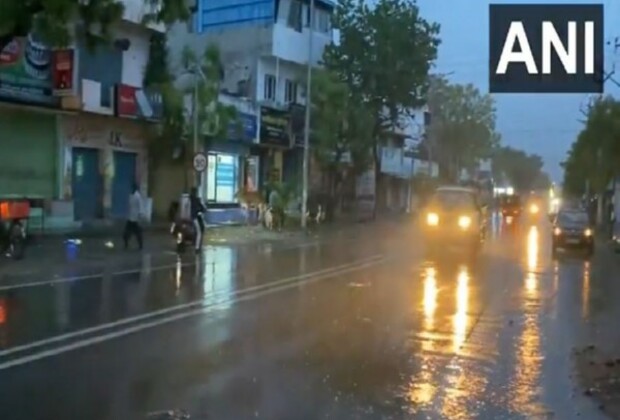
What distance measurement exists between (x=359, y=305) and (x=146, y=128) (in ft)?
74.0

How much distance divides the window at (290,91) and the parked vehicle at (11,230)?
2953 cm

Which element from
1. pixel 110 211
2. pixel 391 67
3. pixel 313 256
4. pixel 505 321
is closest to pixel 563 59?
pixel 505 321

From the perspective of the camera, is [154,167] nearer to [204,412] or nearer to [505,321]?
[505,321]

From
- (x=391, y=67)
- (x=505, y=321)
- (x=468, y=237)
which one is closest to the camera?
(x=505, y=321)

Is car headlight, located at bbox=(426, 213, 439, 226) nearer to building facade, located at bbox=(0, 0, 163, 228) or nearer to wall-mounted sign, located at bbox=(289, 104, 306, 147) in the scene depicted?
building facade, located at bbox=(0, 0, 163, 228)

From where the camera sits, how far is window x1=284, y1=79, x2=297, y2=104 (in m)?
52.5

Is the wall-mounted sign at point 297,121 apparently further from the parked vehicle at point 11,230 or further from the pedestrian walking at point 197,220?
the parked vehicle at point 11,230

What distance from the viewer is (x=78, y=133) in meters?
34.2

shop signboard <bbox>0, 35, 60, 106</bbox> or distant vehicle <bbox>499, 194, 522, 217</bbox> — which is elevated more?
shop signboard <bbox>0, 35, 60, 106</bbox>

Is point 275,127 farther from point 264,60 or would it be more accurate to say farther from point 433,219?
point 433,219

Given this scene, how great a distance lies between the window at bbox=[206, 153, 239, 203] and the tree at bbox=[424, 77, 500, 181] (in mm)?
53305

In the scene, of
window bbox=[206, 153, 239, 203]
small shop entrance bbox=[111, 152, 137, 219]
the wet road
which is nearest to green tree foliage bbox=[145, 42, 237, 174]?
small shop entrance bbox=[111, 152, 137, 219]

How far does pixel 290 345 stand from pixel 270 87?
39.5m

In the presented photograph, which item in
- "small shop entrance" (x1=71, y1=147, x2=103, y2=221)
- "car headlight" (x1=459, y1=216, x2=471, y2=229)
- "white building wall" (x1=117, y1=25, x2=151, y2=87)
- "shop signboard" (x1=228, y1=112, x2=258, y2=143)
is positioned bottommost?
"car headlight" (x1=459, y1=216, x2=471, y2=229)
